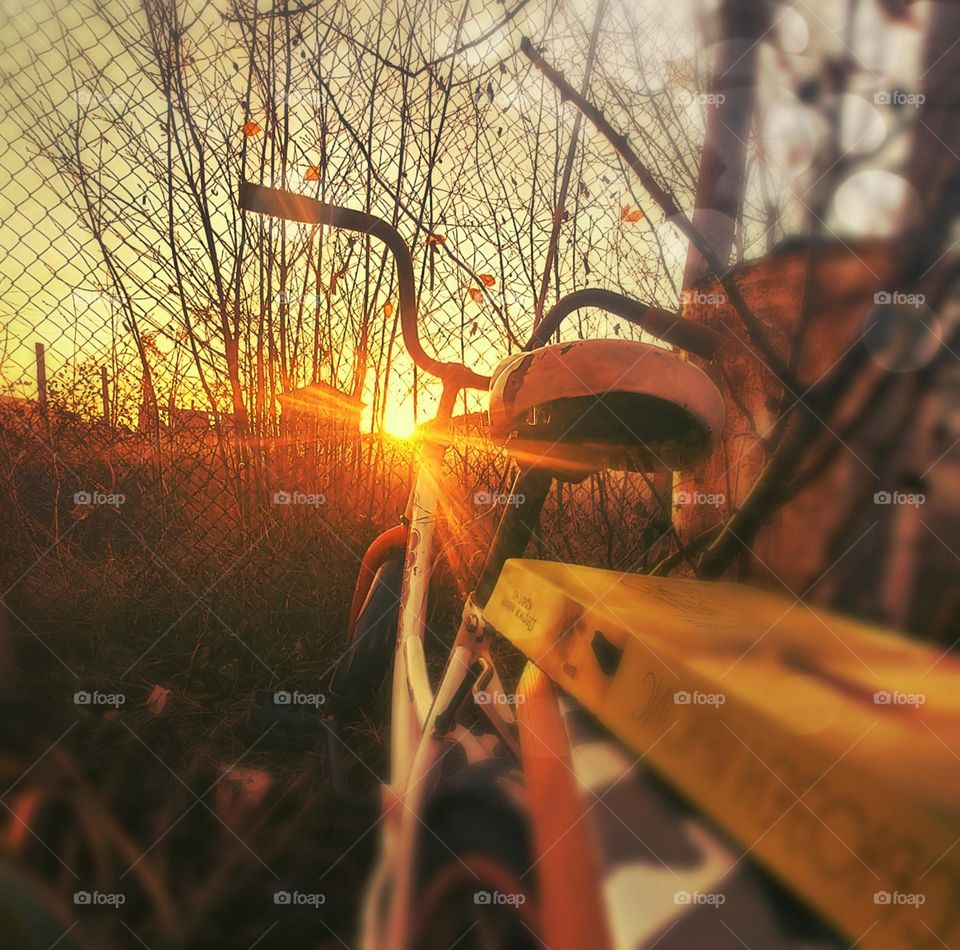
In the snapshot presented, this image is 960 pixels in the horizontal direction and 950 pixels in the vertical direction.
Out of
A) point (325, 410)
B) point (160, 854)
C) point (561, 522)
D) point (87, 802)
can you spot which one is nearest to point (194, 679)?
point (87, 802)

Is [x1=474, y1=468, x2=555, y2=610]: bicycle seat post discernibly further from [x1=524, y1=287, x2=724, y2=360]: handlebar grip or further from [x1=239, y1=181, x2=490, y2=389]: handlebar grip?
[x1=239, y1=181, x2=490, y2=389]: handlebar grip

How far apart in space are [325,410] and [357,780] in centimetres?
162

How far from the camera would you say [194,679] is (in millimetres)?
2428

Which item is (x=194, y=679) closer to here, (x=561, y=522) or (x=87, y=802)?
A: (x=87, y=802)

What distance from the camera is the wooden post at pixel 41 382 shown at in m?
2.78
